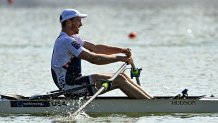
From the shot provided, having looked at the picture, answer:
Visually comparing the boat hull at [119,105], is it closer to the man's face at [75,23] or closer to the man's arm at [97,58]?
the man's arm at [97,58]

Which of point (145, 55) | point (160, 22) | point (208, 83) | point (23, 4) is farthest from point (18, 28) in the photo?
point (23, 4)

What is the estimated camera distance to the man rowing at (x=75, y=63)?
15.6 meters

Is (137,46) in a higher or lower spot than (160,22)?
lower

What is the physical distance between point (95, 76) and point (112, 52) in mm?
938

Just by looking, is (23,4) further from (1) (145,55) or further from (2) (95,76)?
(2) (95,76)

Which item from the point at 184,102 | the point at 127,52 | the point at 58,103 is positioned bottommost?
the point at 184,102

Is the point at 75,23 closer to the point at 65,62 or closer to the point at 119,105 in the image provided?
the point at 65,62

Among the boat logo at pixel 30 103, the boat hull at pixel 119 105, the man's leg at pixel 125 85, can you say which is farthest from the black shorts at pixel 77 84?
the boat logo at pixel 30 103

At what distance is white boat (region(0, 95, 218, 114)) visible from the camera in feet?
51.1

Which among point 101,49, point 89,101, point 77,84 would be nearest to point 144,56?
point 101,49

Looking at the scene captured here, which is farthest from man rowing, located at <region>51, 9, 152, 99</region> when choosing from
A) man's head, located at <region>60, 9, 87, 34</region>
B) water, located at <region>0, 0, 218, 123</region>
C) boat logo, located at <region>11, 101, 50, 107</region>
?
water, located at <region>0, 0, 218, 123</region>

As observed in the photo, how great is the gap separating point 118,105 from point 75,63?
44.0 inches

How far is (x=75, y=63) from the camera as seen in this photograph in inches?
619

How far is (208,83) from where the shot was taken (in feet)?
66.6
